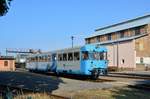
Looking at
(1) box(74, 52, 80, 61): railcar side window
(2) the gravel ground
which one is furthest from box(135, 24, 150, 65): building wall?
(2) the gravel ground

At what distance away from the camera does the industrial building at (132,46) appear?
73.4 metres

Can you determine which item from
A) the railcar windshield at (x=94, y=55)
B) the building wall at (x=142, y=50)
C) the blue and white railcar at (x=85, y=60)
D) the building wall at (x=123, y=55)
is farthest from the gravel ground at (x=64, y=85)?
the building wall at (x=142, y=50)

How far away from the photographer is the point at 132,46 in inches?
2896

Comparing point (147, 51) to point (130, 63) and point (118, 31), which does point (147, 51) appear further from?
point (118, 31)

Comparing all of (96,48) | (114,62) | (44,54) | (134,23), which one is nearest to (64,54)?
(96,48)

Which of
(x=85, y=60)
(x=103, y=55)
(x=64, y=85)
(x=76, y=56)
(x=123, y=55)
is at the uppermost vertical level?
(x=123, y=55)

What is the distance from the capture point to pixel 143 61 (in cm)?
7425

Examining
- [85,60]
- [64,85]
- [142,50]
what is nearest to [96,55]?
[85,60]

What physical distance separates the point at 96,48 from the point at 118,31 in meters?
56.0

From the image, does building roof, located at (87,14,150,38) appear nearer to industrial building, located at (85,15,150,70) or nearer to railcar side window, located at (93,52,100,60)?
industrial building, located at (85,15,150,70)

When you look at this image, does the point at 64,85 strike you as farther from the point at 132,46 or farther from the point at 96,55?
the point at 132,46

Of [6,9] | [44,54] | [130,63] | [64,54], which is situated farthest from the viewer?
[130,63]

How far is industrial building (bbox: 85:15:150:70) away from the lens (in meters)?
73.4

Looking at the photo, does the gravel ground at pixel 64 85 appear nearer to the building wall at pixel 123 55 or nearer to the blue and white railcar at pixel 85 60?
the blue and white railcar at pixel 85 60
